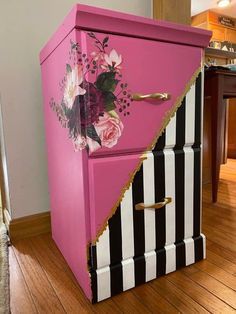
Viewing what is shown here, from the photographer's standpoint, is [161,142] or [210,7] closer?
[161,142]

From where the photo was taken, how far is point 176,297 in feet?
2.13

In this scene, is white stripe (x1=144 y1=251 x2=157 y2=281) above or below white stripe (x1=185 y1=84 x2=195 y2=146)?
below

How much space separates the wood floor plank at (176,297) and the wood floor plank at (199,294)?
1 cm

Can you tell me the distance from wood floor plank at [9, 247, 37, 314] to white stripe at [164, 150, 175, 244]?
41 centimetres

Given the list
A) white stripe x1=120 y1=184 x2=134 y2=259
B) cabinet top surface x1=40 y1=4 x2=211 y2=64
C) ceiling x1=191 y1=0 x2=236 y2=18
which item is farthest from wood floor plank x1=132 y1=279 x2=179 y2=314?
ceiling x1=191 y1=0 x2=236 y2=18

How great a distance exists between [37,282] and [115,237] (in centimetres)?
29

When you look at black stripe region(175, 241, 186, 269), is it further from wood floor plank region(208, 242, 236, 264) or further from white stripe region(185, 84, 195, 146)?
white stripe region(185, 84, 195, 146)

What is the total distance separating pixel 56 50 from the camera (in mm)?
735

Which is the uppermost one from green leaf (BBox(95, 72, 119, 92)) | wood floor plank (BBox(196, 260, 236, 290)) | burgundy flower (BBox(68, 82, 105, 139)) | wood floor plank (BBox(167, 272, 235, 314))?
green leaf (BBox(95, 72, 119, 92))

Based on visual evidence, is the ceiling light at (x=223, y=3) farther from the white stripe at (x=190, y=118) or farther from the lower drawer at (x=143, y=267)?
the lower drawer at (x=143, y=267)

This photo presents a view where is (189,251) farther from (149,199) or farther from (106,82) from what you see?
(106,82)

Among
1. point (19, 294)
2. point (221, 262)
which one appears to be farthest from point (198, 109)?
point (19, 294)

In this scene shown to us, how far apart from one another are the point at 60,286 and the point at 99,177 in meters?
0.35

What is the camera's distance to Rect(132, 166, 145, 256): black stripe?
68 centimetres
